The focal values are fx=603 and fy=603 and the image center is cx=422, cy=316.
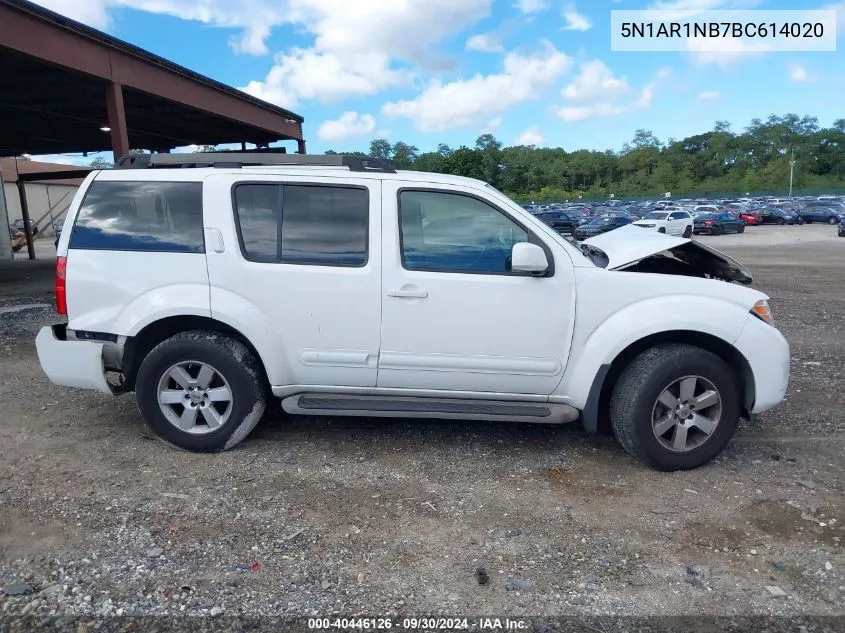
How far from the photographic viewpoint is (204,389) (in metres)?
4.07

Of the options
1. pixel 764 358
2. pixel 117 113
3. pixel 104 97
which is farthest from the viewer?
pixel 104 97

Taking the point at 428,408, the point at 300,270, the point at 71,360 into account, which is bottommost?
the point at 428,408

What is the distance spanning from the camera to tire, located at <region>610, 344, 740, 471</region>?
12.3 feet

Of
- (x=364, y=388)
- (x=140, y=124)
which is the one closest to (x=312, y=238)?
(x=364, y=388)

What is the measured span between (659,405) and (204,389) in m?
2.98

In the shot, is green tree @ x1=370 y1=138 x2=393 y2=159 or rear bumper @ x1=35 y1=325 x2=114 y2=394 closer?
rear bumper @ x1=35 y1=325 x2=114 y2=394

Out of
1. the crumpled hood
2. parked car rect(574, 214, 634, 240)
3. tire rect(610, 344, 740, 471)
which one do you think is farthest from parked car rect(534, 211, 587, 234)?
tire rect(610, 344, 740, 471)

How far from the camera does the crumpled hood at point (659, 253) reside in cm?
393

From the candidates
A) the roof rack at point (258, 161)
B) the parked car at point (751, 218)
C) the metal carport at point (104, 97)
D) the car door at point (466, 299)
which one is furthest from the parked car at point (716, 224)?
the roof rack at point (258, 161)

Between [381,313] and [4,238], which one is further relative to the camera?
[4,238]

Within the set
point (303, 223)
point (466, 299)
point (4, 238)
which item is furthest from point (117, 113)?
point (4, 238)

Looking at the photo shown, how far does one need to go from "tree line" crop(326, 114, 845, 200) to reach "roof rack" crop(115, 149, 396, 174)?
88.4 m

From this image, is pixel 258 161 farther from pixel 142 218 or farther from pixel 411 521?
pixel 411 521

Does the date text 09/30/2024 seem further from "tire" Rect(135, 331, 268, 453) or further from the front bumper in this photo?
the front bumper
